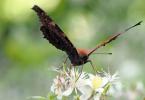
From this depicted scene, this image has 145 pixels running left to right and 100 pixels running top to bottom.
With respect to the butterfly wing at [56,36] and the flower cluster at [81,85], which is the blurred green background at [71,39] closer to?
the butterfly wing at [56,36]

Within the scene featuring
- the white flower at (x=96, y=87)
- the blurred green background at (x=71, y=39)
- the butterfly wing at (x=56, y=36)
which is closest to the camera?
the white flower at (x=96, y=87)

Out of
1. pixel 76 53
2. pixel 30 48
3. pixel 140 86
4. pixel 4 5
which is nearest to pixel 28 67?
pixel 30 48

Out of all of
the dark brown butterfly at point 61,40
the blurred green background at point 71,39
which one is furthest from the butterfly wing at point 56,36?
the blurred green background at point 71,39

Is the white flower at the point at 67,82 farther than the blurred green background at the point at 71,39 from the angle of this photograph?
No

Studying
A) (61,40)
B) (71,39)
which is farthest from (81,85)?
(71,39)

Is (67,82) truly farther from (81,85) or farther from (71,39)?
(71,39)

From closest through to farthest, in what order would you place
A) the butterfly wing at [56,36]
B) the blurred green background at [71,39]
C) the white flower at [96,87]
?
the white flower at [96,87], the butterfly wing at [56,36], the blurred green background at [71,39]

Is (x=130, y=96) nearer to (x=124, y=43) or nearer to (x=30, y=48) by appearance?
(x=30, y=48)

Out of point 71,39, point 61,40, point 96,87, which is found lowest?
point 96,87
